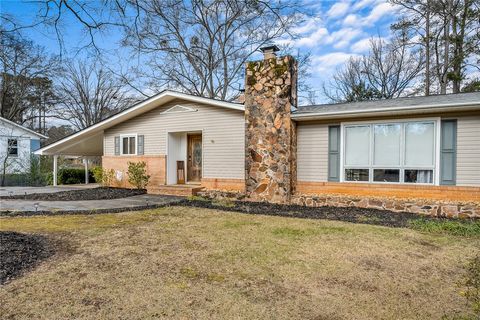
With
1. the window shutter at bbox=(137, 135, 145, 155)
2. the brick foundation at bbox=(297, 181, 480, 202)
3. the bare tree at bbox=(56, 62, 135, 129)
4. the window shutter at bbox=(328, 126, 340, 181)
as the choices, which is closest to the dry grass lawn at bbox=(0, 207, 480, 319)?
the brick foundation at bbox=(297, 181, 480, 202)

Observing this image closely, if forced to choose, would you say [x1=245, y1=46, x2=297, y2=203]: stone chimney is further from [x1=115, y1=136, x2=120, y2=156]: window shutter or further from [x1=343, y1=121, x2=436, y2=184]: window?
[x1=115, y1=136, x2=120, y2=156]: window shutter

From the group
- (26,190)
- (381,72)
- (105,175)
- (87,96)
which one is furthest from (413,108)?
(87,96)

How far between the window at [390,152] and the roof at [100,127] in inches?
151

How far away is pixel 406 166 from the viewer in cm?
839

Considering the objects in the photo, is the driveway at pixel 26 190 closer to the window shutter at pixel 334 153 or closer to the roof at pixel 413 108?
the roof at pixel 413 108

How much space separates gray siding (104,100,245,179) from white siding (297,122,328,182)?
2.04m

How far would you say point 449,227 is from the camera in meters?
6.20

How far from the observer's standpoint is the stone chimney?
9.32 metres

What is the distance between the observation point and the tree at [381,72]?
21.8m

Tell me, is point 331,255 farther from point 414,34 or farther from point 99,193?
point 414,34

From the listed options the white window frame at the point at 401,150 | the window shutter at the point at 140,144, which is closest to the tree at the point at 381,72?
the white window frame at the point at 401,150

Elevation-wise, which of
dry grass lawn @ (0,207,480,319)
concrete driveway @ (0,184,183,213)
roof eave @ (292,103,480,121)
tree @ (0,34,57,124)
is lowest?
concrete driveway @ (0,184,183,213)

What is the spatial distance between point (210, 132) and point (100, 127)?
5.41 meters

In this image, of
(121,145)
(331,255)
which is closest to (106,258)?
(331,255)
